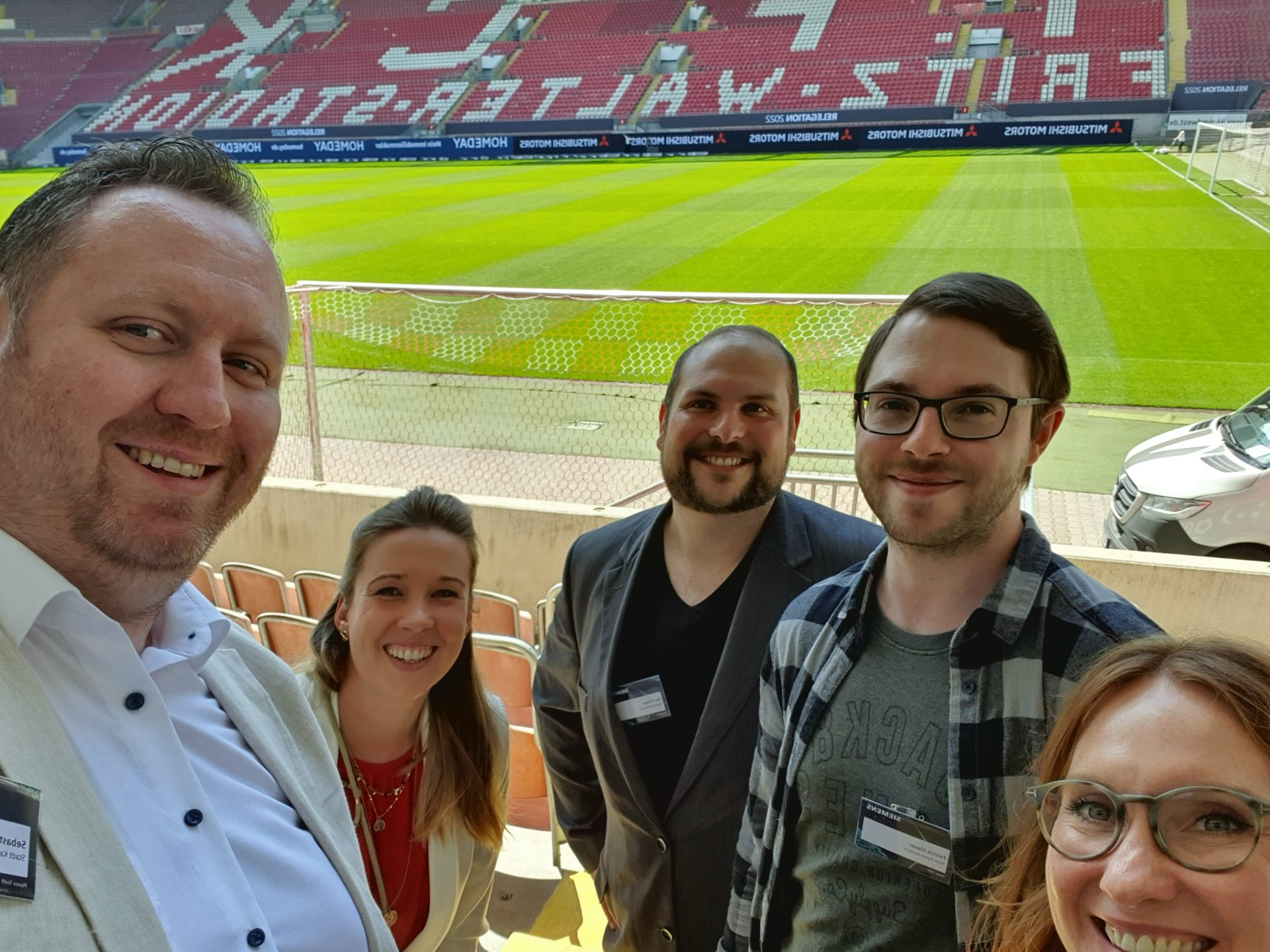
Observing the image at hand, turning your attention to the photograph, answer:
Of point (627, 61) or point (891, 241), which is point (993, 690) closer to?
point (891, 241)

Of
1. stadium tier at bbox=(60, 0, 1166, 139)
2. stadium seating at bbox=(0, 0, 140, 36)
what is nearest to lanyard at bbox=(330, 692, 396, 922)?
stadium tier at bbox=(60, 0, 1166, 139)

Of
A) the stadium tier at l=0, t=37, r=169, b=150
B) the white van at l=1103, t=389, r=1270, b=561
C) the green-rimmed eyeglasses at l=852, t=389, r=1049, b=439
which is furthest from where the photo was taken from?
the stadium tier at l=0, t=37, r=169, b=150

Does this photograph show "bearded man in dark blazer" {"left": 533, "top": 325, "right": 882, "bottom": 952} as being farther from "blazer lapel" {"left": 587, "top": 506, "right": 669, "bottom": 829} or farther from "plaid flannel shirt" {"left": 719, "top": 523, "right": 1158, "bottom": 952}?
"plaid flannel shirt" {"left": 719, "top": 523, "right": 1158, "bottom": 952}

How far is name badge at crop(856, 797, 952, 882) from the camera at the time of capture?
1362 millimetres

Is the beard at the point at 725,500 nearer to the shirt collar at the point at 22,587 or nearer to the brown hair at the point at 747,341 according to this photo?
the brown hair at the point at 747,341

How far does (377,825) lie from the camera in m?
2.05

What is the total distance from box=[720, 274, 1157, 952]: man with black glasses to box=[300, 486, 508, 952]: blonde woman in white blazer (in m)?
0.76

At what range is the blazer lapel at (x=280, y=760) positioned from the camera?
1.34 m

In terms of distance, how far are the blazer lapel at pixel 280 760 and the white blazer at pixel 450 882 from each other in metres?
0.56

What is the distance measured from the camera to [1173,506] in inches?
225

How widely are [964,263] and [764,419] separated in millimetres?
16187

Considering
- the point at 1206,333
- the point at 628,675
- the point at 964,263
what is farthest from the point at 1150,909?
the point at 964,263

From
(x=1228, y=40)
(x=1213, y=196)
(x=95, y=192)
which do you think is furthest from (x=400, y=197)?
(x=1228, y=40)

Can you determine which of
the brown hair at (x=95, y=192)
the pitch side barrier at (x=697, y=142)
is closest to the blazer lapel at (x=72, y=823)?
the brown hair at (x=95, y=192)
